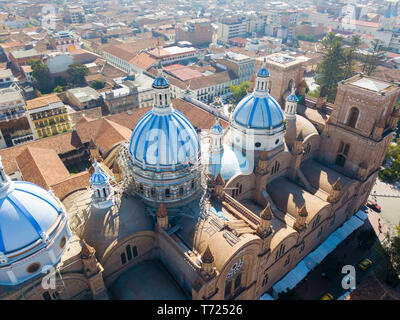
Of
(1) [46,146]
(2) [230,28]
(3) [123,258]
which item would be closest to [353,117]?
(3) [123,258]

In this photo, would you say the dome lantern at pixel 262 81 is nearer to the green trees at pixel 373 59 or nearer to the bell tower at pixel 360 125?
the bell tower at pixel 360 125

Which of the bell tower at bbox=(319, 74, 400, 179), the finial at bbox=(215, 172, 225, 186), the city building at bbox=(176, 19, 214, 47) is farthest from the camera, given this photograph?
the city building at bbox=(176, 19, 214, 47)

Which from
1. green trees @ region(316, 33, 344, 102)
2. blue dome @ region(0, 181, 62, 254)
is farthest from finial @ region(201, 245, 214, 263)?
green trees @ region(316, 33, 344, 102)

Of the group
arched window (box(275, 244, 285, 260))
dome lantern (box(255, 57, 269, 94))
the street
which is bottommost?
the street

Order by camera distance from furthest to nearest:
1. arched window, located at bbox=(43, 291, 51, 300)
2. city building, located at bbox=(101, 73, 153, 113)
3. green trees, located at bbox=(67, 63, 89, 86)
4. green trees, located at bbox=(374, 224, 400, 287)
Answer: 1. green trees, located at bbox=(67, 63, 89, 86)
2. city building, located at bbox=(101, 73, 153, 113)
3. green trees, located at bbox=(374, 224, 400, 287)
4. arched window, located at bbox=(43, 291, 51, 300)

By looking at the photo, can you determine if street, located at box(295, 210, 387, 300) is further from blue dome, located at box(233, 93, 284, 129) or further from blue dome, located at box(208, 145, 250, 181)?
blue dome, located at box(233, 93, 284, 129)

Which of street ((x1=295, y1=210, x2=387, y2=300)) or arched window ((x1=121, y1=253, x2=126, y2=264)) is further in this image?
street ((x1=295, y1=210, x2=387, y2=300))
